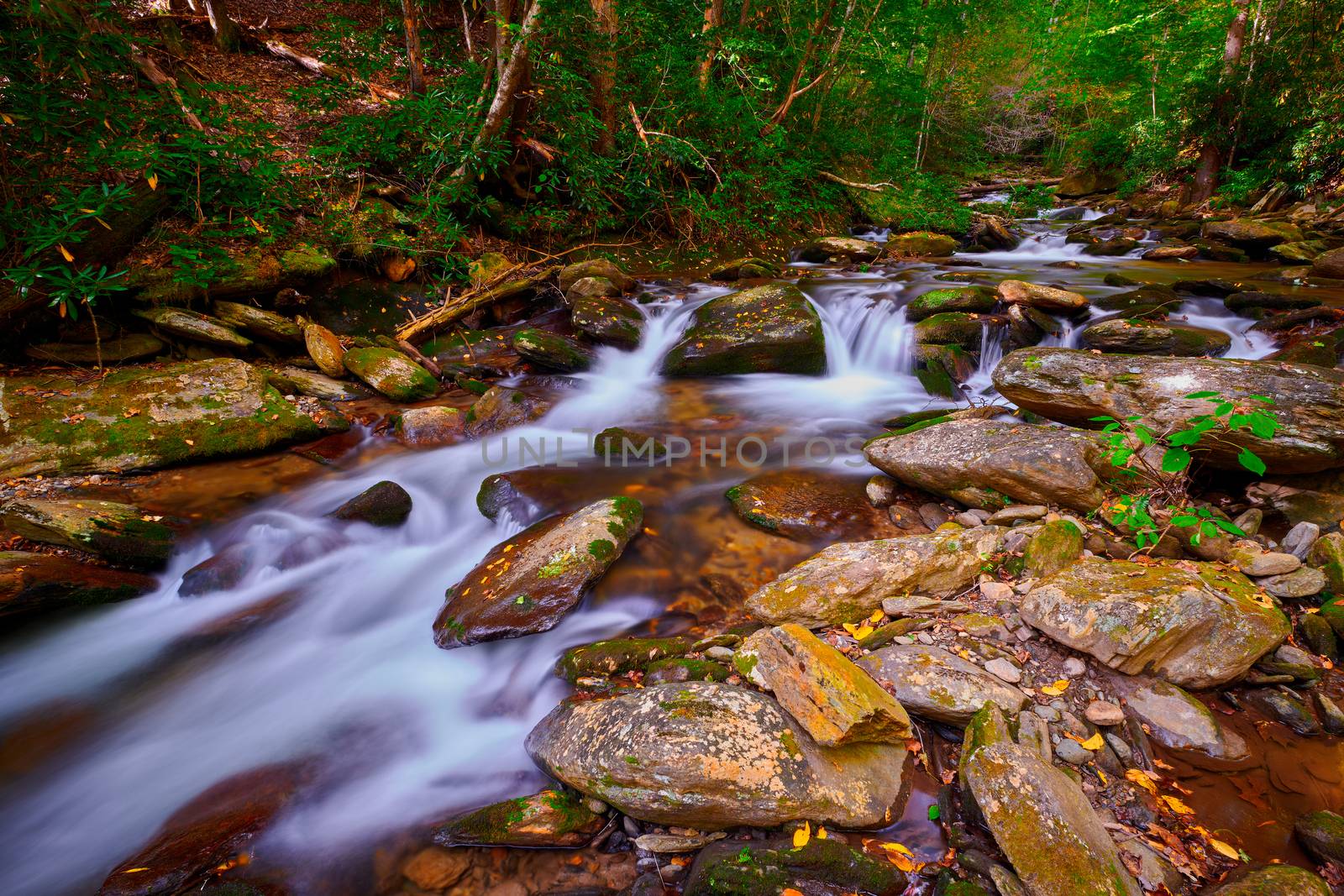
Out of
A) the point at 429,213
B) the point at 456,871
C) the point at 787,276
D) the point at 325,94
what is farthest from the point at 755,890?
the point at 325,94

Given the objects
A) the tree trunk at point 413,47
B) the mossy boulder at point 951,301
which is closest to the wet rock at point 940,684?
the mossy boulder at point 951,301

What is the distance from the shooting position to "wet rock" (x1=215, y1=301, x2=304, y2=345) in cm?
629

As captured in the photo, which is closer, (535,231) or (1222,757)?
(1222,757)

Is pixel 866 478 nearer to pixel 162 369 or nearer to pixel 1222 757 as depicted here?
pixel 1222 757

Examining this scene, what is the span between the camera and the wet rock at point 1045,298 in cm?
692

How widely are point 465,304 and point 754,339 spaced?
4185 mm

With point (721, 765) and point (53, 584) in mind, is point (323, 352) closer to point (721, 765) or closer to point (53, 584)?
point (53, 584)

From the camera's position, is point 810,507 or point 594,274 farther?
point 594,274

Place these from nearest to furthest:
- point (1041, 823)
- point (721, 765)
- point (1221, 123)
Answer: point (1041, 823), point (721, 765), point (1221, 123)

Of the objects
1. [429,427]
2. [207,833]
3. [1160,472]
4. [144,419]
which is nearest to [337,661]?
[207,833]

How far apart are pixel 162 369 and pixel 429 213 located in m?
4.16

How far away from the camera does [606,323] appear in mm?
7598

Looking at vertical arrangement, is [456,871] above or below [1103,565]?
below

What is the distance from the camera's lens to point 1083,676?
2574mm
